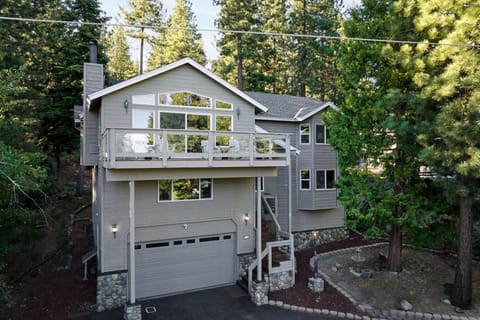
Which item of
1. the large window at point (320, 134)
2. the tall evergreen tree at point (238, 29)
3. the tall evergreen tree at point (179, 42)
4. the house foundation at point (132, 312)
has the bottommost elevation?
the house foundation at point (132, 312)

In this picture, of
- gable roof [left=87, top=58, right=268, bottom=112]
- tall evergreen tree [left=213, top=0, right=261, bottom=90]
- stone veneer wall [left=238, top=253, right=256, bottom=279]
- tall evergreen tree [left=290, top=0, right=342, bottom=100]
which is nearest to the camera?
gable roof [left=87, top=58, right=268, bottom=112]

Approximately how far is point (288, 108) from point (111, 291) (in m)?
12.1

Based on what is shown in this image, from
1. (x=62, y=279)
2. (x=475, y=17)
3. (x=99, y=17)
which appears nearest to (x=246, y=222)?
(x=62, y=279)

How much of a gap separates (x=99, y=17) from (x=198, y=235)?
63.7ft

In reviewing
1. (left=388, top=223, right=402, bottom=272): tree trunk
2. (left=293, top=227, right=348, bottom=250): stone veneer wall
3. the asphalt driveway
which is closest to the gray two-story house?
the asphalt driveway

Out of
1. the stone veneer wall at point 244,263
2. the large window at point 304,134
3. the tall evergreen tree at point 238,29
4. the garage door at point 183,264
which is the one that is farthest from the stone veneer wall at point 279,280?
the tall evergreen tree at point 238,29

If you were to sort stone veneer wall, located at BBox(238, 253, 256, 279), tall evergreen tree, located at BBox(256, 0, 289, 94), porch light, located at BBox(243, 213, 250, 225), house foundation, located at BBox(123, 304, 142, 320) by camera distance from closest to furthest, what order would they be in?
house foundation, located at BBox(123, 304, 142, 320)
stone veneer wall, located at BBox(238, 253, 256, 279)
porch light, located at BBox(243, 213, 250, 225)
tall evergreen tree, located at BBox(256, 0, 289, 94)

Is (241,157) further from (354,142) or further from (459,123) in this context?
(459,123)

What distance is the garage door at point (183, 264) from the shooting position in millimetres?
10406

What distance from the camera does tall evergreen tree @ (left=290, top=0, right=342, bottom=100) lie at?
25.8 metres

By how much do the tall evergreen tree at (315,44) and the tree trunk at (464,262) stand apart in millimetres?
18468

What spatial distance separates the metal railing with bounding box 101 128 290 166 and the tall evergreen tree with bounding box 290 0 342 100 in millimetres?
17097

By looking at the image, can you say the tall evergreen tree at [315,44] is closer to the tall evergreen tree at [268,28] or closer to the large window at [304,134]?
the tall evergreen tree at [268,28]

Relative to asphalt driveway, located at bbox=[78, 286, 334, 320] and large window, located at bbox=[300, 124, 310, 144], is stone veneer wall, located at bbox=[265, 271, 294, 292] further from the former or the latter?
large window, located at bbox=[300, 124, 310, 144]
